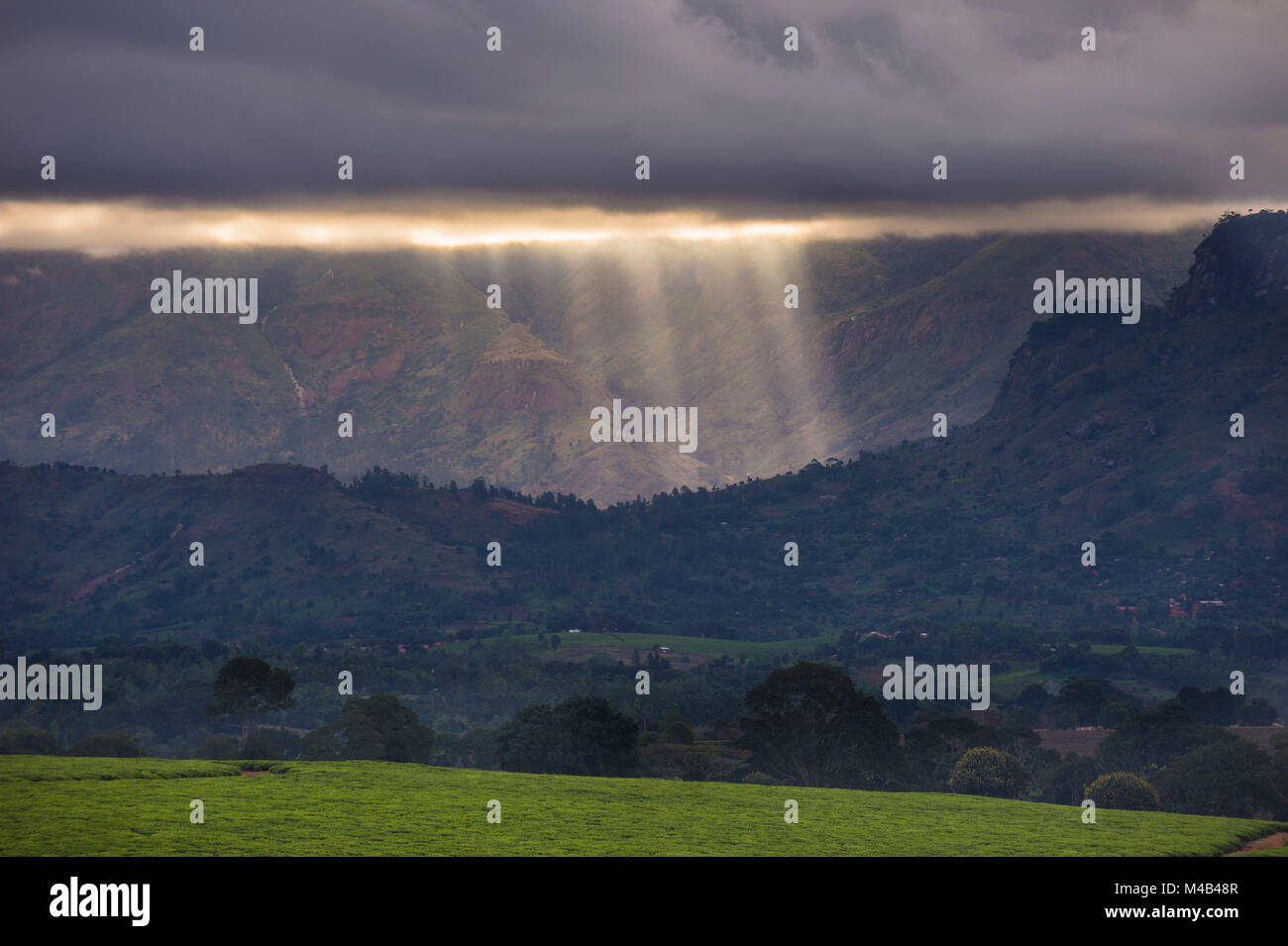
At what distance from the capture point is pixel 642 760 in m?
126

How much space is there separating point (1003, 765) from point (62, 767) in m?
64.5

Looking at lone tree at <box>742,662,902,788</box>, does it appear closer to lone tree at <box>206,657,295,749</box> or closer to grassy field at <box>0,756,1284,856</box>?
grassy field at <box>0,756,1284,856</box>

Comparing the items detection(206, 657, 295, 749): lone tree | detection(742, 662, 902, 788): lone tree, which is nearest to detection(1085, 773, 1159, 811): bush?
detection(742, 662, 902, 788): lone tree

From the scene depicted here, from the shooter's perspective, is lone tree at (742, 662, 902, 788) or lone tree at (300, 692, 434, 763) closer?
lone tree at (742, 662, 902, 788)

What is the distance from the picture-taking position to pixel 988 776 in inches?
4380

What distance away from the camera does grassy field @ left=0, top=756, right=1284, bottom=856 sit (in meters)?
64.2

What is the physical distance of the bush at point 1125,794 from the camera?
101 m

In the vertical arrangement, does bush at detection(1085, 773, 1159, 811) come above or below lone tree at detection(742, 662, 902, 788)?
below

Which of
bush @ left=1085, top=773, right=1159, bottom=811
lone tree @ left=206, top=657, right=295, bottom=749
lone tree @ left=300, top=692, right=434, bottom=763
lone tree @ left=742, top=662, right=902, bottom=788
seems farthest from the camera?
lone tree @ left=206, top=657, right=295, bottom=749

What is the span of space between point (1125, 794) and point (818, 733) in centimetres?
2671

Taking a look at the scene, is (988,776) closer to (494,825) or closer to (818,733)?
(818,733)

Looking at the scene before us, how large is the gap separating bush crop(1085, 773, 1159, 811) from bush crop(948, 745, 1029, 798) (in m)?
8.76
